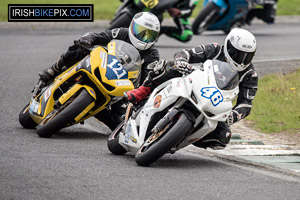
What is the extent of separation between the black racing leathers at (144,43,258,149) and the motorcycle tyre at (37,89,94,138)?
0.73 meters

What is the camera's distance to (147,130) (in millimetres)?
7949

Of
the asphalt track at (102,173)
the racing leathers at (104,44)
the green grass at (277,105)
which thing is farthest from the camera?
the green grass at (277,105)

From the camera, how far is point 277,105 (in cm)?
1151

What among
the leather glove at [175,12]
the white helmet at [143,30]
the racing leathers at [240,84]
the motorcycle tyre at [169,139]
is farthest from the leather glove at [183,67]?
the leather glove at [175,12]

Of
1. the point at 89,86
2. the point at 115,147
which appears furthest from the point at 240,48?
the point at 89,86

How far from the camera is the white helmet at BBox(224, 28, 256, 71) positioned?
828 cm

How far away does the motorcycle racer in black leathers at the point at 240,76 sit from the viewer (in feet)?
26.5

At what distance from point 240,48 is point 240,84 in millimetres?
492

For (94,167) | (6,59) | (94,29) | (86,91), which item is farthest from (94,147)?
(94,29)

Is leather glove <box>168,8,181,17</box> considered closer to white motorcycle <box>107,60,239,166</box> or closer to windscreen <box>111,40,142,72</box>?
windscreen <box>111,40,142,72</box>

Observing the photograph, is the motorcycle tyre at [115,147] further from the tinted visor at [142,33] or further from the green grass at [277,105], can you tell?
the green grass at [277,105]

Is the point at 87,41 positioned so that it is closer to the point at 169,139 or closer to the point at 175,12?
the point at 169,139

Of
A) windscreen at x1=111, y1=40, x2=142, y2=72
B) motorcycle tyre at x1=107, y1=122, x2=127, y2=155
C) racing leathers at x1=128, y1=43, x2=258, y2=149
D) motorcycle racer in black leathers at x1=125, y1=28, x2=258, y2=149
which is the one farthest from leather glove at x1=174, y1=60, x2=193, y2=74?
windscreen at x1=111, y1=40, x2=142, y2=72

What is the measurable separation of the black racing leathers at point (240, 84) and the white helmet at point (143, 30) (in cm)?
75
